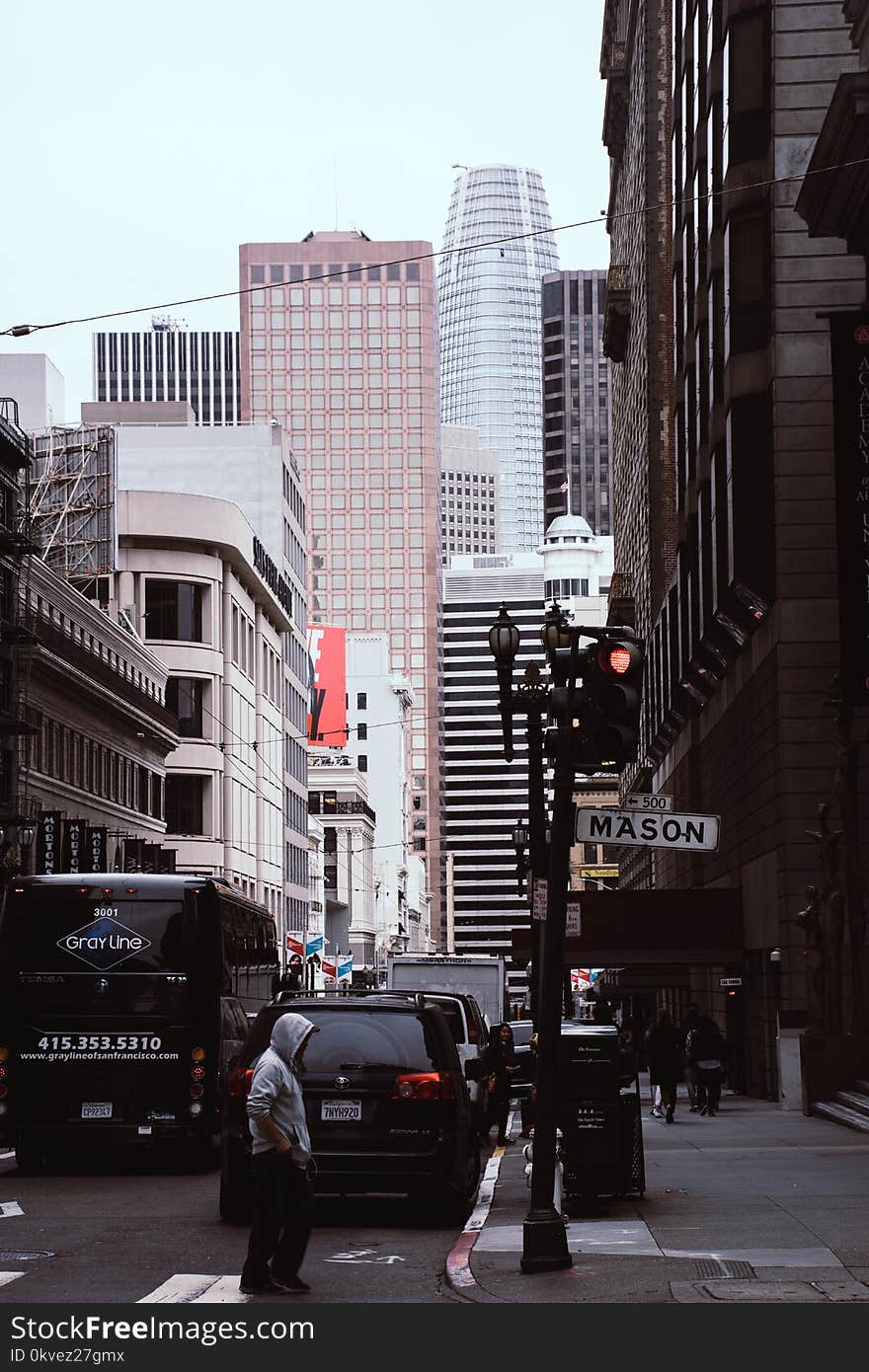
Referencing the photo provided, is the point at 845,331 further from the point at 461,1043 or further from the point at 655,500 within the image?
the point at 655,500

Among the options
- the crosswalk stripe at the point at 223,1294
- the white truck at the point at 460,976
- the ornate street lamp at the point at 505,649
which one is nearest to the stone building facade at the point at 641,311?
the white truck at the point at 460,976

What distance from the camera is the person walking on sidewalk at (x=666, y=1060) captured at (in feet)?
105

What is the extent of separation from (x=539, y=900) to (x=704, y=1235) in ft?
47.3

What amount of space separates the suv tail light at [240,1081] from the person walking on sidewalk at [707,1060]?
18785 millimetres

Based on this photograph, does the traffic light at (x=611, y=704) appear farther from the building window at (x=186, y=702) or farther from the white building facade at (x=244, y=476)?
the white building facade at (x=244, y=476)

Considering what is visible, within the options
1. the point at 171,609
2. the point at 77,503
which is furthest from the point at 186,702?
the point at 77,503

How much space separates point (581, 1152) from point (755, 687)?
22217 millimetres

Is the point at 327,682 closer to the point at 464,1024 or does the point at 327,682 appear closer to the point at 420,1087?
the point at 464,1024

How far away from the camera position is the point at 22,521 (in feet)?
208

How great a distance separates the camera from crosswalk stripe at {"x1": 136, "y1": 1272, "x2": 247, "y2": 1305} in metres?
11.6

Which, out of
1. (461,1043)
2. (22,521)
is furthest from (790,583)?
(22,521)

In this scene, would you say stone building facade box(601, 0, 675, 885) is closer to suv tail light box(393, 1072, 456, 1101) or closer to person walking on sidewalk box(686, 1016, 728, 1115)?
person walking on sidewalk box(686, 1016, 728, 1115)
